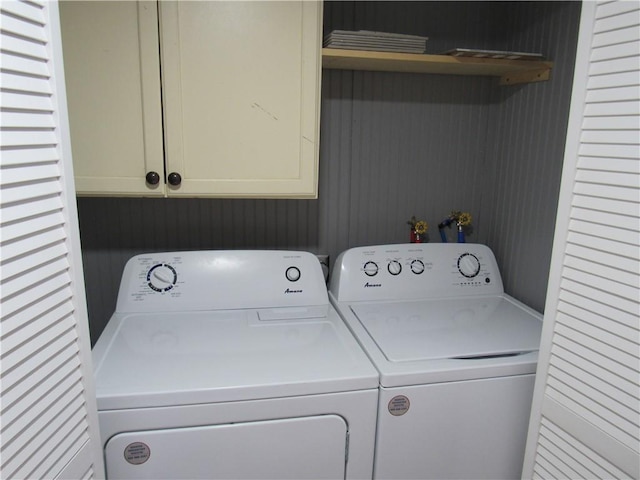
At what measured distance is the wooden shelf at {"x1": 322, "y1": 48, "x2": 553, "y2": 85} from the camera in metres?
1.69

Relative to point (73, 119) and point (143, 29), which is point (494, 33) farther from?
point (73, 119)

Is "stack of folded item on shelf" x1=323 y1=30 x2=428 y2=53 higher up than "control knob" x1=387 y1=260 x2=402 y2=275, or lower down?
higher up

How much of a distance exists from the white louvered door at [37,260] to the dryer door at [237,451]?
0.27 meters

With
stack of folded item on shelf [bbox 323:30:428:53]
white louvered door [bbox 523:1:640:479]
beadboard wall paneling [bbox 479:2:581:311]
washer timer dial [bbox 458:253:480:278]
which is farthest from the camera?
washer timer dial [bbox 458:253:480:278]

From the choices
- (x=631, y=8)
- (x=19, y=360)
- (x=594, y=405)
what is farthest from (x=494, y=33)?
(x=19, y=360)

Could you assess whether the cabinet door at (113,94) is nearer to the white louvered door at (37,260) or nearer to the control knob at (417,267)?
the white louvered door at (37,260)

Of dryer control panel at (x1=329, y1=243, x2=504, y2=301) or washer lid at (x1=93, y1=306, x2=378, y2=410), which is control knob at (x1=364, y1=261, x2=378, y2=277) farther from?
washer lid at (x1=93, y1=306, x2=378, y2=410)

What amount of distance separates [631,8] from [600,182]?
1.09ft

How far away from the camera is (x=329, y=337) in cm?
160

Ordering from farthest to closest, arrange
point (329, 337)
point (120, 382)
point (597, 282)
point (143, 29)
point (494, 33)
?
1. point (494, 33)
2. point (329, 337)
3. point (143, 29)
4. point (120, 382)
5. point (597, 282)

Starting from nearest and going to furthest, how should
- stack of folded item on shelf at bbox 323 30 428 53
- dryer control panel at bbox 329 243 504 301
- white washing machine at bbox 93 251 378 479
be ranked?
white washing machine at bbox 93 251 378 479 → stack of folded item on shelf at bbox 323 30 428 53 → dryer control panel at bbox 329 243 504 301

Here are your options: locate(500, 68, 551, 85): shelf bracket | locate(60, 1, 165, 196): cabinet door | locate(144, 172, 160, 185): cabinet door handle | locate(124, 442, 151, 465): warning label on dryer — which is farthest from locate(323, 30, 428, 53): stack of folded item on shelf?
locate(124, 442, 151, 465): warning label on dryer

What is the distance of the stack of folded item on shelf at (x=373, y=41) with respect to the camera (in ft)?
5.45

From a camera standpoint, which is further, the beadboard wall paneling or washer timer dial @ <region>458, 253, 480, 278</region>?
washer timer dial @ <region>458, 253, 480, 278</region>
